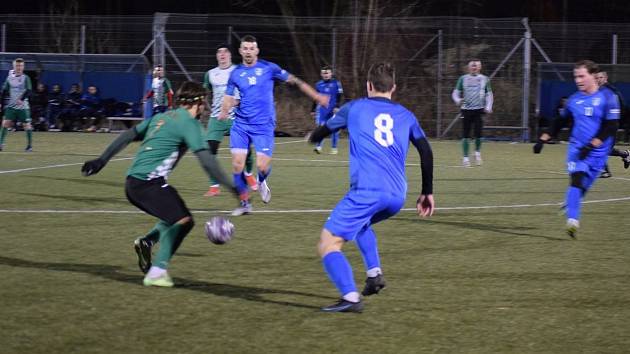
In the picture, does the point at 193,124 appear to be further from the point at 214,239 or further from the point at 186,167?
the point at 186,167

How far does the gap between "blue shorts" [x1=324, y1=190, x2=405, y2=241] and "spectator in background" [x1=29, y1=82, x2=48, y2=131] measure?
24.7 meters

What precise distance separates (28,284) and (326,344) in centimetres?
291

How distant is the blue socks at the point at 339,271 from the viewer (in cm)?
695

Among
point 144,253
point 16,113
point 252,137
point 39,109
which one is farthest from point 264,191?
point 39,109

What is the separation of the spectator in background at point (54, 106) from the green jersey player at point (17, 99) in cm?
727

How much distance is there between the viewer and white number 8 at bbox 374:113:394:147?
23.1 feet

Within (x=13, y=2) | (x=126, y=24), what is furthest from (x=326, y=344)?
(x=13, y=2)

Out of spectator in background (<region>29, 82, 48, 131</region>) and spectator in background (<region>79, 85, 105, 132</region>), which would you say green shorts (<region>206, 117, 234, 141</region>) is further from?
spectator in background (<region>29, 82, 48, 131</region>)

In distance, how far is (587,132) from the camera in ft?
35.6

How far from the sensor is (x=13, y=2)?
4066 centimetres

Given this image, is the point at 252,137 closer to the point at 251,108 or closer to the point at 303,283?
the point at 251,108

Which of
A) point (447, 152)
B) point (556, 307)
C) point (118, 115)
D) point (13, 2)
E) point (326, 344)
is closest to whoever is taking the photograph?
point (326, 344)

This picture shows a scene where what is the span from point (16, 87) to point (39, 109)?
779 centimetres

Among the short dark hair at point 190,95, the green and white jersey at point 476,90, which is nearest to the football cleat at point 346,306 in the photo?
the short dark hair at point 190,95
